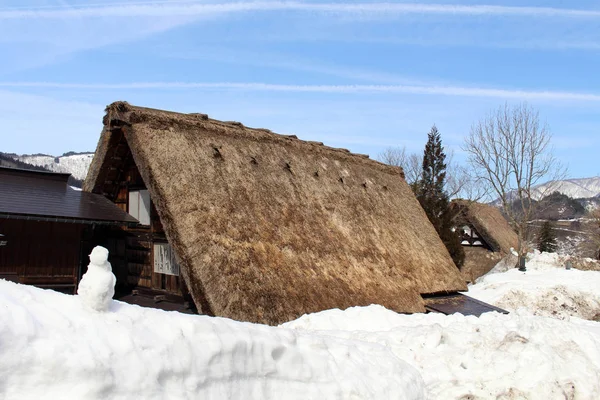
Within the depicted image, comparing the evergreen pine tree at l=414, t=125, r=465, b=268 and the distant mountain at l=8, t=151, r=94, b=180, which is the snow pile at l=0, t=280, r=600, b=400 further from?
the distant mountain at l=8, t=151, r=94, b=180

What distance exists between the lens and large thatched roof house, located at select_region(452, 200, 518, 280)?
2886 cm

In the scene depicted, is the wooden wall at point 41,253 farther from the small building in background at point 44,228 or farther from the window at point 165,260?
the window at point 165,260

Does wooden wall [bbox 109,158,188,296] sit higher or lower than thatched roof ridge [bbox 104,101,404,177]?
lower

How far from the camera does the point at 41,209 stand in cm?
899

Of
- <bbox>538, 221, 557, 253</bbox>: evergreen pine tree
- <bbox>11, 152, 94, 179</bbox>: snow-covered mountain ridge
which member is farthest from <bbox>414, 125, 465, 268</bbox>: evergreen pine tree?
<bbox>11, 152, 94, 179</bbox>: snow-covered mountain ridge

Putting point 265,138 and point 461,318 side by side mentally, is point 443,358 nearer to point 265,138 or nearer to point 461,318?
point 461,318

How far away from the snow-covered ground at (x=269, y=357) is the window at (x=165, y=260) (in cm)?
327

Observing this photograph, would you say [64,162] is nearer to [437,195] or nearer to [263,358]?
[437,195]

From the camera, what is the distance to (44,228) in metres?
9.53

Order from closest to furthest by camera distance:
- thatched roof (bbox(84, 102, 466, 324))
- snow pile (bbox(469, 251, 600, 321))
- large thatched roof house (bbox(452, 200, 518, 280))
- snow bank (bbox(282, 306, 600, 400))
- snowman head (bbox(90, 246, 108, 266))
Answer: snowman head (bbox(90, 246, 108, 266)) → snow bank (bbox(282, 306, 600, 400)) → thatched roof (bbox(84, 102, 466, 324)) → snow pile (bbox(469, 251, 600, 321)) → large thatched roof house (bbox(452, 200, 518, 280))

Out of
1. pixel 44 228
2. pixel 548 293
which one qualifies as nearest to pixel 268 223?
pixel 44 228

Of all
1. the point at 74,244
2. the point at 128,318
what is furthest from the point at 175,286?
the point at 128,318

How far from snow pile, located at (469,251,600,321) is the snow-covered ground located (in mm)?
9917

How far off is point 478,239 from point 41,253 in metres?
26.1
